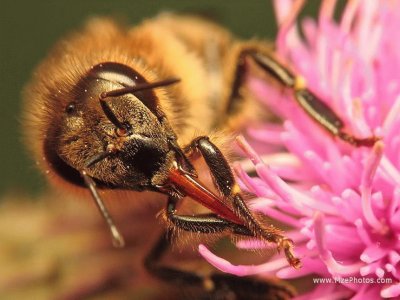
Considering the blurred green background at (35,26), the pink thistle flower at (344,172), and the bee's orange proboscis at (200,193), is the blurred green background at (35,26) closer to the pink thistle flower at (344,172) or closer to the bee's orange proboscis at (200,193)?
the pink thistle flower at (344,172)

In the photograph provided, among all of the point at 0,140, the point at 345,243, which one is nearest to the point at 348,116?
the point at 345,243

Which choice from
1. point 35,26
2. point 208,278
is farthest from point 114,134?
point 35,26

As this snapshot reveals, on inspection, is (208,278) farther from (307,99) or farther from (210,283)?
(307,99)

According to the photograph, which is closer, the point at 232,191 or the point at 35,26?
the point at 232,191

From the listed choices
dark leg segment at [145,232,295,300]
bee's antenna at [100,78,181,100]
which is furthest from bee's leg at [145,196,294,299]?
bee's antenna at [100,78,181,100]

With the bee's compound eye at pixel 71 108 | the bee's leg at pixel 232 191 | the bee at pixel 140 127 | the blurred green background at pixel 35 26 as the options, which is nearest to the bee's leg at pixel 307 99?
the bee at pixel 140 127

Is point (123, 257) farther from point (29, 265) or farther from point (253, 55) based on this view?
point (253, 55)
